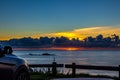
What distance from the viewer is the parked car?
9398mm

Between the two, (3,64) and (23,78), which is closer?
(3,64)

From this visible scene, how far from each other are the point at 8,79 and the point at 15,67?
47 centimetres

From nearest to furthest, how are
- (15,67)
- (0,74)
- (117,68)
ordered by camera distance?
(0,74) < (15,67) < (117,68)

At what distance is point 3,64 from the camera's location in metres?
9.37

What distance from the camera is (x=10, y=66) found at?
32.0 ft

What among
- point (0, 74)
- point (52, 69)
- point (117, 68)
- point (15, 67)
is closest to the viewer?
point (0, 74)

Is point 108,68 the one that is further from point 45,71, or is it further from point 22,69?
point 22,69

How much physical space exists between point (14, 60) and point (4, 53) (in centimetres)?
64

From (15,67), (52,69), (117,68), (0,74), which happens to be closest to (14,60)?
(15,67)

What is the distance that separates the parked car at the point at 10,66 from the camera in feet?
30.8

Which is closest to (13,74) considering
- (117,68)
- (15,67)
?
(15,67)

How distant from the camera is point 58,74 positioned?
20.9 metres

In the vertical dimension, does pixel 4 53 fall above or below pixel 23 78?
above

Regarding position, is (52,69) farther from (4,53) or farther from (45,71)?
(4,53)
